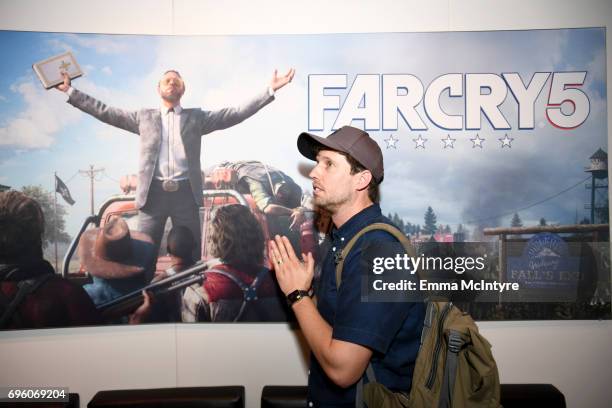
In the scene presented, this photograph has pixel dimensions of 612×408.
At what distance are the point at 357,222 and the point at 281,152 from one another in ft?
2.67

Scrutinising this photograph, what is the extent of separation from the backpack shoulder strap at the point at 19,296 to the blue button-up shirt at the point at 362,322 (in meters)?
1.56

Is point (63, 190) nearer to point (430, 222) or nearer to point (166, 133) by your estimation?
point (166, 133)

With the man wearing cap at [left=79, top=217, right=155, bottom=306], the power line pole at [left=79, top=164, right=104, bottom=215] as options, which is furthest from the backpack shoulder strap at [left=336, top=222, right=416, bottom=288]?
the power line pole at [left=79, top=164, right=104, bottom=215]

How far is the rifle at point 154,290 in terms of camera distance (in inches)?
89.7

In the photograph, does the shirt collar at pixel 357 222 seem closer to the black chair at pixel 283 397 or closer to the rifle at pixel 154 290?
the rifle at pixel 154 290

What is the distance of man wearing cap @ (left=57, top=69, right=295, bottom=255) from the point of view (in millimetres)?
2303

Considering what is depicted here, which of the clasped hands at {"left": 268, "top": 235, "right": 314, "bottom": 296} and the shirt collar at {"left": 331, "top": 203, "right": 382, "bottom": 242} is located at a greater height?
the shirt collar at {"left": 331, "top": 203, "right": 382, "bottom": 242}

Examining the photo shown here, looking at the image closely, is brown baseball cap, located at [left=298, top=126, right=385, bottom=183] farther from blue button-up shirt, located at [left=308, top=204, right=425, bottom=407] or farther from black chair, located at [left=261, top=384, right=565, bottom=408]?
black chair, located at [left=261, top=384, right=565, bottom=408]

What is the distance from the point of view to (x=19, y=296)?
2.26 m

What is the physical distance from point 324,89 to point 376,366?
142cm

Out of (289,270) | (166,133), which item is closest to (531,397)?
(289,270)

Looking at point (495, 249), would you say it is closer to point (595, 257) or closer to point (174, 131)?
point (595, 257)

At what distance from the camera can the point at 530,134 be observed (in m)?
2.31
